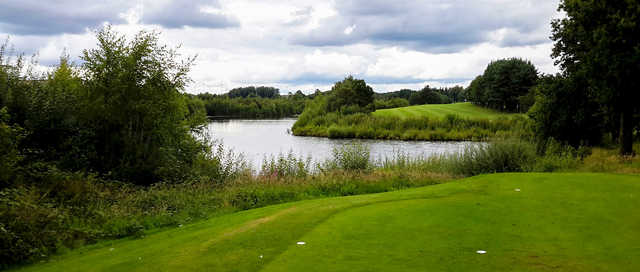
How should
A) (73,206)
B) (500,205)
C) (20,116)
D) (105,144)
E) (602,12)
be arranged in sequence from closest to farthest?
(500,205) → (73,206) → (20,116) → (105,144) → (602,12)

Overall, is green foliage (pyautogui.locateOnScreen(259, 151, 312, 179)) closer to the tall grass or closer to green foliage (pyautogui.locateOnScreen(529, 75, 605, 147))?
green foliage (pyautogui.locateOnScreen(529, 75, 605, 147))

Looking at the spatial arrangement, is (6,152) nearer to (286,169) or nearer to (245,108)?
(286,169)

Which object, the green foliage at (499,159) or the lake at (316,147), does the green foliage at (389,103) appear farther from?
the green foliage at (499,159)

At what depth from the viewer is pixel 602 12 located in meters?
19.1

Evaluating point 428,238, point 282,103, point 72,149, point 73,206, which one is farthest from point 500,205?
point 282,103

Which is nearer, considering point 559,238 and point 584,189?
point 559,238

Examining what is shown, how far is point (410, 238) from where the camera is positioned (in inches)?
262

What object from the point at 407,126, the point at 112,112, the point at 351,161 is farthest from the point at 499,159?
the point at 407,126

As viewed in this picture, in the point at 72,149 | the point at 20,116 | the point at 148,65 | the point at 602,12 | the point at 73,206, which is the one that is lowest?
the point at 73,206

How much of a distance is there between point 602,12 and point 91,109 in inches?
812

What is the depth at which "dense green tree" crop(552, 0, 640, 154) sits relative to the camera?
58.7 feet

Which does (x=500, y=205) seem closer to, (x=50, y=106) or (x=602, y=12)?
(x=50, y=106)

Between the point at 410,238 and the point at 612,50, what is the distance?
16.9 meters

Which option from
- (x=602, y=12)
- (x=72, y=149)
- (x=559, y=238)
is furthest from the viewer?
A: (x=602, y=12)
